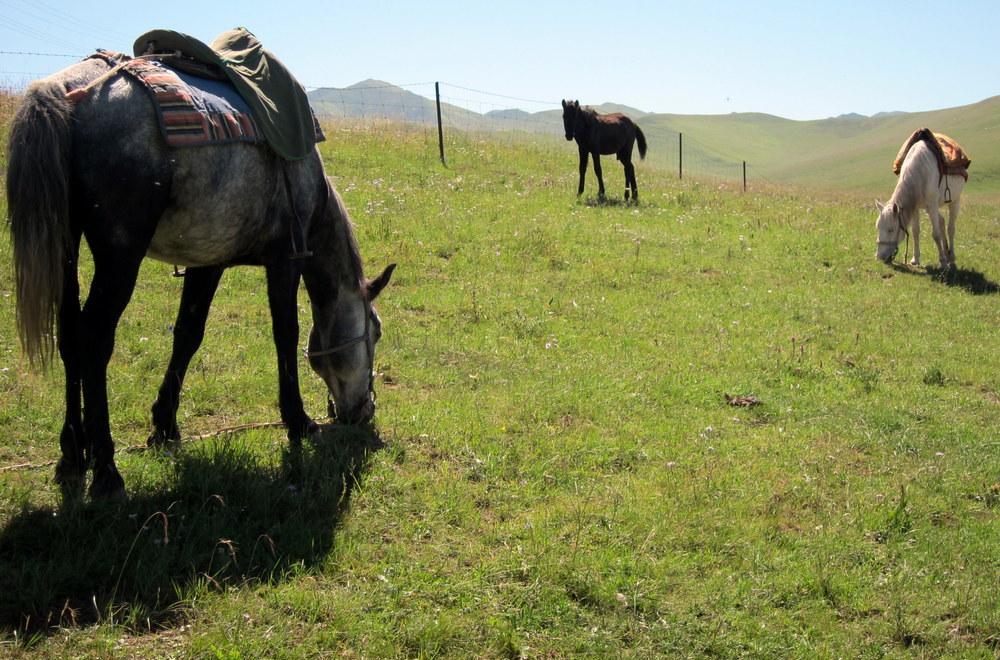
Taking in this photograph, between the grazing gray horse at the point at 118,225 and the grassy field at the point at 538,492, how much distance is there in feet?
1.50

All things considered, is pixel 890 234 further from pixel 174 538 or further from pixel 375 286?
pixel 174 538

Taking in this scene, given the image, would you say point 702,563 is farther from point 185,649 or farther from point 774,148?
point 774,148

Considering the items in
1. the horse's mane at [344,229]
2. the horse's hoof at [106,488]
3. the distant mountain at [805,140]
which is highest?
the distant mountain at [805,140]

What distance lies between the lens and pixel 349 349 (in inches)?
218

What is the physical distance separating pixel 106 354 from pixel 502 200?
38.1ft

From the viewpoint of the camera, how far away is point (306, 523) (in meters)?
4.25

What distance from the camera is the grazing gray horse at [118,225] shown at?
3654mm

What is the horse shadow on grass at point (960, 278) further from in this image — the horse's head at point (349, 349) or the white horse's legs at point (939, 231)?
the horse's head at point (349, 349)

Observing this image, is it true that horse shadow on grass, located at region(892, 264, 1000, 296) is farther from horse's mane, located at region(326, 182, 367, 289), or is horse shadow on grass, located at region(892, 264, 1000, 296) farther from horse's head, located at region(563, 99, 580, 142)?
horse's mane, located at region(326, 182, 367, 289)

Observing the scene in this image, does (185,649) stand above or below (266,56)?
below

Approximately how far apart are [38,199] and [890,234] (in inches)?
542

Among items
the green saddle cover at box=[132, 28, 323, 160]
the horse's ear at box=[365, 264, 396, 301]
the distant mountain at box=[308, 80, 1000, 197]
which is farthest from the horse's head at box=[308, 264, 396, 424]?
the distant mountain at box=[308, 80, 1000, 197]

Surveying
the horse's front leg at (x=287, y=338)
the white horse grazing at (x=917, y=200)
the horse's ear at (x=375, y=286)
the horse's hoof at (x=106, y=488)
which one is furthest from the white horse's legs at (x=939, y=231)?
the horse's hoof at (x=106, y=488)

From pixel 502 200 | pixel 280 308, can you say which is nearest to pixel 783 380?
pixel 280 308
